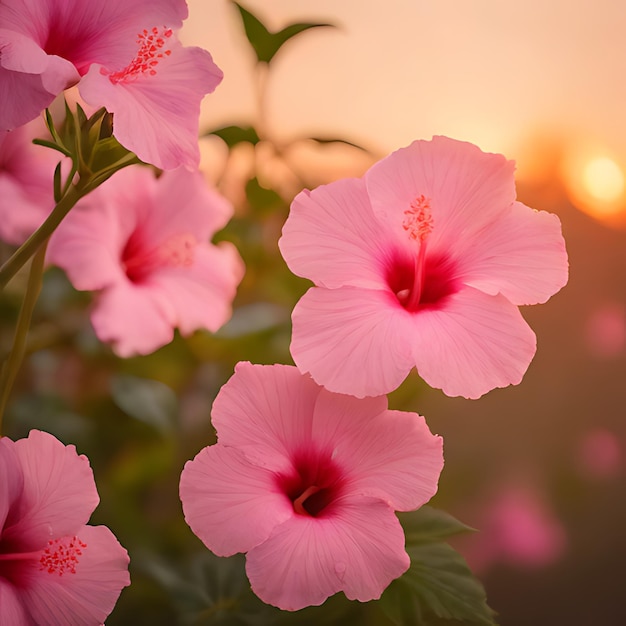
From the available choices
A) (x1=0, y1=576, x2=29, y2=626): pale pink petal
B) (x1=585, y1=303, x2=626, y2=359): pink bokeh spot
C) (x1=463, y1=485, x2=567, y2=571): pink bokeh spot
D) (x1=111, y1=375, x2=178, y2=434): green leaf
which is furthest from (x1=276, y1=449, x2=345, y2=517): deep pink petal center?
(x1=585, y1=303, x2=626, y2=359): pink bokeh spot

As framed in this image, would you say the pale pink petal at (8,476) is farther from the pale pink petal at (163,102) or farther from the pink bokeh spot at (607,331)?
the pink bokeh spot at (607,331)

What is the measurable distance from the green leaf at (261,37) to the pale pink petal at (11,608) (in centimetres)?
37

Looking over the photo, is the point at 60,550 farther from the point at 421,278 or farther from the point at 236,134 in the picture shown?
the point at 236,134

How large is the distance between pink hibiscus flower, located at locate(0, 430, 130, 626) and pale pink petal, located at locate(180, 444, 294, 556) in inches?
1.6

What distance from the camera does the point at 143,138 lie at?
0.88 feet

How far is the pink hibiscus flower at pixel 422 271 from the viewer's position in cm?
27

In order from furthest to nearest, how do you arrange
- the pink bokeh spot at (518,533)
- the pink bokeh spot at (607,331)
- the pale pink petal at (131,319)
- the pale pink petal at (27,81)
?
the pink bokeh spot at (607,331), the pink bokeh spot at (518,533), the pale pink petal at (131,319), the pale pink petal at (27,81)

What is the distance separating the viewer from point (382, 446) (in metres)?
0.28

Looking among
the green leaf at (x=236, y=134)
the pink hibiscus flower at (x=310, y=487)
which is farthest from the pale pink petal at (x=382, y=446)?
the green leaf at (x=236, y=134)

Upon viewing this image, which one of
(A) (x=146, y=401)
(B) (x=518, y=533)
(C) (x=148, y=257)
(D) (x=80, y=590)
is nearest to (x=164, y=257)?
(C) (x=148, y=257)

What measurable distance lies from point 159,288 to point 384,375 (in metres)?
0.21

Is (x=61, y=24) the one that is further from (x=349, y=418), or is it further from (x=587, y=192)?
(x=587, y=192)

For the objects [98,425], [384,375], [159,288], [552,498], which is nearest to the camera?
[384,375]

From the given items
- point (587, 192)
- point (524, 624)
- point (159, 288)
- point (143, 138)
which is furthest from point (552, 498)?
point (143, 138)
